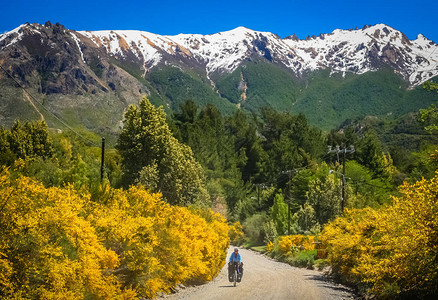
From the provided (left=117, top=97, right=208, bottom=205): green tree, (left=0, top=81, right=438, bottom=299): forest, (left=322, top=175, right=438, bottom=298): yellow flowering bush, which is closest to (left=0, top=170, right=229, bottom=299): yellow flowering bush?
(left=0, top=81, right=438, bottom=299): forest

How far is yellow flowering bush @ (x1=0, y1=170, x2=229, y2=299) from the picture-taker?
373 inches

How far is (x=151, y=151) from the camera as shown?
117 feet

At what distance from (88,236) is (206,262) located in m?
10.8

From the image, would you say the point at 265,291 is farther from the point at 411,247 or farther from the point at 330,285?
the point at 411,247

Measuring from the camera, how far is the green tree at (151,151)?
116 feet

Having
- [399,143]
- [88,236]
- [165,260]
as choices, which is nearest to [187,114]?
[165,260]

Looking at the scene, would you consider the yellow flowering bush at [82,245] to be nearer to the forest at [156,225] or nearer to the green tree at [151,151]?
the forest at [156,225]

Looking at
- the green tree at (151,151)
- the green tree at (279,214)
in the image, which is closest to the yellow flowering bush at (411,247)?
the green tree at (151,151)

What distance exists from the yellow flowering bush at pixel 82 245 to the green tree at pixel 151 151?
1708 centimetres

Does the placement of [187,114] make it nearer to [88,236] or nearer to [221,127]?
[221,127]

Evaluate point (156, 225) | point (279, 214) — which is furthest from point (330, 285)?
point (279, 214)

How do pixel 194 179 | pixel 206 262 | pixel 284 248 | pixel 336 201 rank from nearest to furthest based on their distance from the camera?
1. pixel 206 262
2. pixel 194 179
3. pixel 284 248
4. pixel 336 201

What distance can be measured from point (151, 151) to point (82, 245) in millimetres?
24899

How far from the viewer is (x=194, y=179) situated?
3944cm
